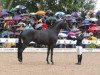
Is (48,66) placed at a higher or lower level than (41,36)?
lower

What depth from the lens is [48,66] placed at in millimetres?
18312

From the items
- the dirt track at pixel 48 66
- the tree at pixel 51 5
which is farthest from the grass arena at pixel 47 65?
the tree at pixel 51 5

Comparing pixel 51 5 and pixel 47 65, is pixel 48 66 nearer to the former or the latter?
pixel 47 65

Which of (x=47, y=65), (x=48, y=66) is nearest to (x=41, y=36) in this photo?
(x=47, y=65)

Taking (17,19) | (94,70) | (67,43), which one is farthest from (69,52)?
(94,70)

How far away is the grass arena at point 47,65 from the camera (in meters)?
15.8

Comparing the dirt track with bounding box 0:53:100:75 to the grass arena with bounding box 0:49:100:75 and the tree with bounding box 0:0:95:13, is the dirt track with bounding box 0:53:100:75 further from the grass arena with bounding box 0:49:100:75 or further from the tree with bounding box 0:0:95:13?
the tree with bounding box 0:0:95:13

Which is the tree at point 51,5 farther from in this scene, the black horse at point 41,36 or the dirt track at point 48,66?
the black horse at point 41,36

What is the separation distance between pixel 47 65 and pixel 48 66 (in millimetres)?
471

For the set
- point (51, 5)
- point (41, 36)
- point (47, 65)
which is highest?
point (51, 5)

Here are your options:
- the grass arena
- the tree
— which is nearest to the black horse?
the grass arena

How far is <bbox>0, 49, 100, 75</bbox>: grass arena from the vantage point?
52.0ft

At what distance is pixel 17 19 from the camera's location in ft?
92.5

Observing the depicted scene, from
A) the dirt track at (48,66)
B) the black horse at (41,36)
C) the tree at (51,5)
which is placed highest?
the tree at (51,5)
